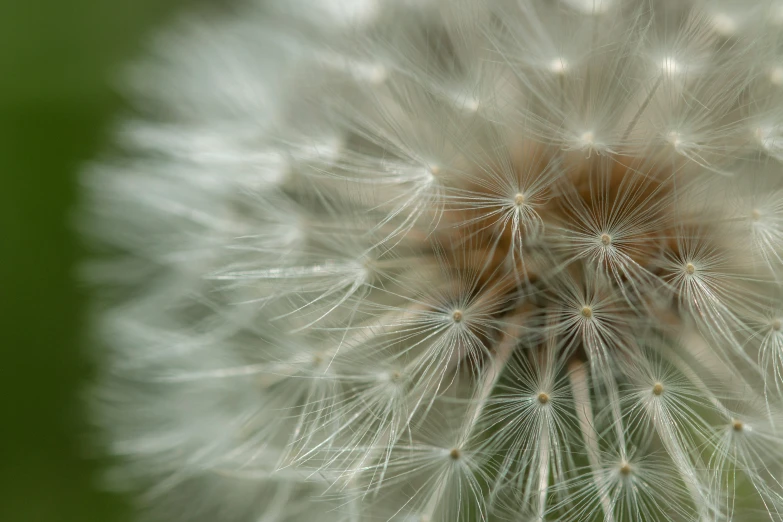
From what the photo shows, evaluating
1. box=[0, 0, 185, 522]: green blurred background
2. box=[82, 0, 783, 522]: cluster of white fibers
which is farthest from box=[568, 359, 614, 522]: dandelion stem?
box=[0, 0, 185, 522]: green blurred background

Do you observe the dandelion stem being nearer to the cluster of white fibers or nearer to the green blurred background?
the cluster of white fibers

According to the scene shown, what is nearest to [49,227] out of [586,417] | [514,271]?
[514,271]

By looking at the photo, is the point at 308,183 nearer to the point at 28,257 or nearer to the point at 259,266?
the point at 259,266

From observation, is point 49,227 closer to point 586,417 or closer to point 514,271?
point 514,271

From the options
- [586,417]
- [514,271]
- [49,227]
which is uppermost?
[49,227]

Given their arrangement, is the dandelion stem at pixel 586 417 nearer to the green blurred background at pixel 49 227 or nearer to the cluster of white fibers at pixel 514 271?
the cluster of white fibers at pixel 514 271

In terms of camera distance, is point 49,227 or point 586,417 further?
point 49,227

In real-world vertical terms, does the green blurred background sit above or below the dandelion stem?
above
